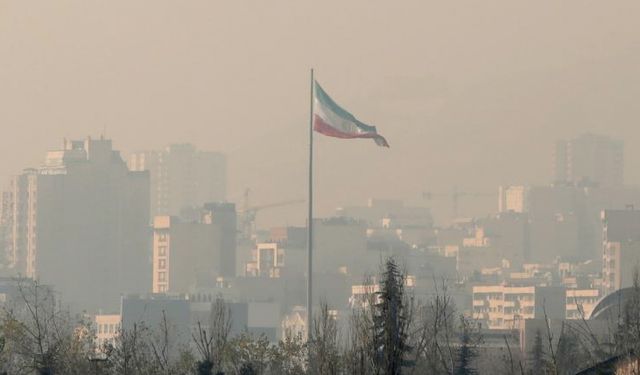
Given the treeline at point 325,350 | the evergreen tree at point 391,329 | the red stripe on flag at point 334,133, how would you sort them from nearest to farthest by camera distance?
1. the evergreen tree at point 391,329
2. the treeline at point 325,350
3. the red stripe on flag at point 334,133

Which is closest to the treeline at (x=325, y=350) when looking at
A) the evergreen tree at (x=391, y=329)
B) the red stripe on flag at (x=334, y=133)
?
the evergreen tree at (x=391, y=329)

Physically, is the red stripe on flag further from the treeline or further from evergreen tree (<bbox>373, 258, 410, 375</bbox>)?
evergreen tree (<bbox>373, 258, 410, 375</bbox>)

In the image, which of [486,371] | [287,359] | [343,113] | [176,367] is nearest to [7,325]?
[176,367]

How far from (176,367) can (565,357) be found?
40.6ft

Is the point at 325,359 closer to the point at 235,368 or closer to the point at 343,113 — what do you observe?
the point at 235,368

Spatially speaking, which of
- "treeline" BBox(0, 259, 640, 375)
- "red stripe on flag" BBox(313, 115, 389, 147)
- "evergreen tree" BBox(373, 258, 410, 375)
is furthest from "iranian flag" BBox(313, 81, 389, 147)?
"evergreen tree" BBox(373, 258, 410, 375)

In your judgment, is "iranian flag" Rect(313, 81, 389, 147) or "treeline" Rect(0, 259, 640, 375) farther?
"iranian flag" Rect(313, 81, 389, 147)

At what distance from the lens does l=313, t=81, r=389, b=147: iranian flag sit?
306 feet

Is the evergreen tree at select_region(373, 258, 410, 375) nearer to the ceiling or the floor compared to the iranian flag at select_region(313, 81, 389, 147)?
nearer to the floor

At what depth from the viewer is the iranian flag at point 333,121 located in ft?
306

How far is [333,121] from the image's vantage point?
95312 mm

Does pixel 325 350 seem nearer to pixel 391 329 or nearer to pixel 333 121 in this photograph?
pixel 391 329

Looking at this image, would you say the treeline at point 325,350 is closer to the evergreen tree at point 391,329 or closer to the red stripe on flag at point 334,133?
the evergreen tree at point 391,329

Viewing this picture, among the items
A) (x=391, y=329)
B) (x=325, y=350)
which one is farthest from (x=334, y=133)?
(x=391, y=329)
